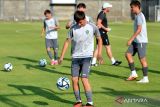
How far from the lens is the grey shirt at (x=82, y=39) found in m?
9.18

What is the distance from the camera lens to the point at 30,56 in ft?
62.3

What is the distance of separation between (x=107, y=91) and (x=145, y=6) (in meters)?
52.3

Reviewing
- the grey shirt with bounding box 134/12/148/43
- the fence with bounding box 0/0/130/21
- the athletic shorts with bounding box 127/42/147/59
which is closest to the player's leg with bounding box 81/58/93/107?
the grey shirt with bounding box 134/12/148/43

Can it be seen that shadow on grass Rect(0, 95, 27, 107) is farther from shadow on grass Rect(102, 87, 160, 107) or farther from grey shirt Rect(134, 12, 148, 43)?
grey shirt Rect(134, 12, 148, 43)

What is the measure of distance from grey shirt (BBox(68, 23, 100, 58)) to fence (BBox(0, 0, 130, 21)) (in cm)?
5102

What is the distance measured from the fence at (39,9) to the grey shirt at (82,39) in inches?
2009

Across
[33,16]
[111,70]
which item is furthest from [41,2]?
[111,70]

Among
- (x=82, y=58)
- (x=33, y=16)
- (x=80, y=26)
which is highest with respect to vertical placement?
(x=80, y=26)

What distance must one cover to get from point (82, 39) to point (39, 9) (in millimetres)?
52332

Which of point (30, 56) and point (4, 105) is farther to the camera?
point (30, 56)

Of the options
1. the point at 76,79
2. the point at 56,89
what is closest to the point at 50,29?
the point at 56,89

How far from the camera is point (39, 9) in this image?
61.0 meters

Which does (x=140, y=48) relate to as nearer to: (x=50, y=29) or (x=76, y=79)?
(x=76, y=79)

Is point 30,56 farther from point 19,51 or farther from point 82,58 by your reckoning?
point 82,58
